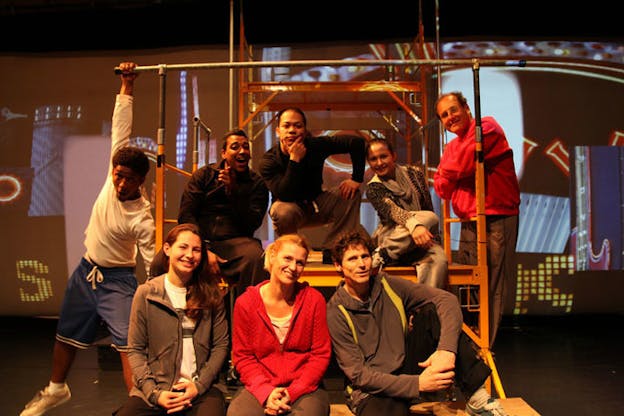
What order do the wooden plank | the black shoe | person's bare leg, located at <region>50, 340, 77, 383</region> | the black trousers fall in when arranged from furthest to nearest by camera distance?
the black shoe
person's bare leg, located at <region>50, 340, 77, 383</region>
the wooden plank
the black trousers

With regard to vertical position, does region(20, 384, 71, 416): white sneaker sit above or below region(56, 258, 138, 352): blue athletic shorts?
below

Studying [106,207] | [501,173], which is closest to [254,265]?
[106,207]

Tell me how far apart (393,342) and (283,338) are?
526mm

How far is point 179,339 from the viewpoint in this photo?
2299 mm

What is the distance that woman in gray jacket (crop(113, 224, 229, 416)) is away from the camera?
218 centimetres

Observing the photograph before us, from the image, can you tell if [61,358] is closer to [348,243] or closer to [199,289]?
[199,289]

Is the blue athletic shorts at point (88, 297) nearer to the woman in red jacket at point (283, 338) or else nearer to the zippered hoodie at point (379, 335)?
the woman in red jacket at point (283, 338)

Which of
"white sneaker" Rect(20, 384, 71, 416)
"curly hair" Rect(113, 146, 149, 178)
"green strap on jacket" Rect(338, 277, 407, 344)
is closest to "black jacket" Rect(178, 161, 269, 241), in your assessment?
"curly hair" Rect(113, 146, 149, 178)

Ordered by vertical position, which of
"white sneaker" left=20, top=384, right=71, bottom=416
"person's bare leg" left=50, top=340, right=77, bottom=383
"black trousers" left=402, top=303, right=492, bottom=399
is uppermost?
"black trousers" left=402, top=303, right=492, bottom=399

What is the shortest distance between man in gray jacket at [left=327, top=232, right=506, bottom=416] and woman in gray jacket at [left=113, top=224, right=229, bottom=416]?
1.87ft

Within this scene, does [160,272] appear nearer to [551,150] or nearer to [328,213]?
[328,213]

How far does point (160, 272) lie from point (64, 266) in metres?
4.18

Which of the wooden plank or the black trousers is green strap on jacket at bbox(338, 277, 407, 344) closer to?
the black trousers

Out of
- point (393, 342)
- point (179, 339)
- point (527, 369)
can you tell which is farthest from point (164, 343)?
point (527, 369)
